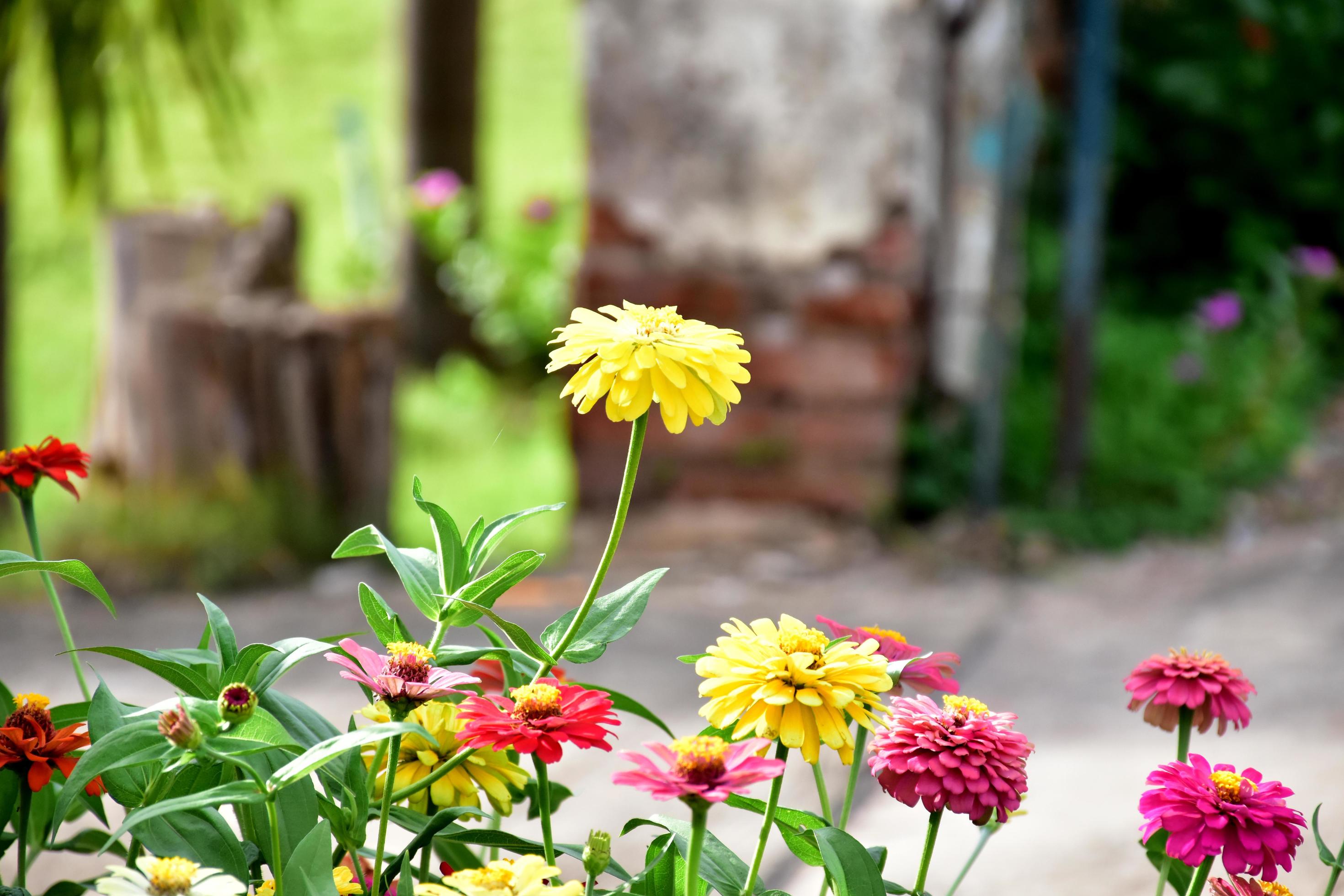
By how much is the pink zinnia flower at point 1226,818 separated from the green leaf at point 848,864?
0.15 m

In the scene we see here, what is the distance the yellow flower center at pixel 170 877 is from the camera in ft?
1.89

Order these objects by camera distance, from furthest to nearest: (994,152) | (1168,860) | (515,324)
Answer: (515,324), (994,152), (1168,860)

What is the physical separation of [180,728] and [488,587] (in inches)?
7.0

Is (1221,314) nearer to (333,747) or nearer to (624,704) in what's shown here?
(624,704)

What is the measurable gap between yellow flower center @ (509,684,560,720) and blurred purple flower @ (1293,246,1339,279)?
3.44 m

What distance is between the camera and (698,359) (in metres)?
0.65

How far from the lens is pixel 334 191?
21.5ft

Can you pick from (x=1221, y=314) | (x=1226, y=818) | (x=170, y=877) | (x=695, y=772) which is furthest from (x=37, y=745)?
(x=1221, y=314)

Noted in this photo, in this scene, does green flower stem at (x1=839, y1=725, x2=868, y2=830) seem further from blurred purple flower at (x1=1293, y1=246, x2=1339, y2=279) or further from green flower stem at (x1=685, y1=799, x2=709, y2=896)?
blurred purple flower at (x1=1293, y1=246, x2=1339, y2=279)

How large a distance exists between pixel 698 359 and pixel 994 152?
2608 millimetres

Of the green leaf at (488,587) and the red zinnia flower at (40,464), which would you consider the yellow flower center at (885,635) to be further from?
the red zinnia flower at (40,464)

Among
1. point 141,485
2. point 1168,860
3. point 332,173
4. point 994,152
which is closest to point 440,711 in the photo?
point 1168,860

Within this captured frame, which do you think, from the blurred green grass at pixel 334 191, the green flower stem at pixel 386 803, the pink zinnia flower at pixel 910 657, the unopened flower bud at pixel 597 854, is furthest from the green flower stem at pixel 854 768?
the blurred green grass at pixel 334 191

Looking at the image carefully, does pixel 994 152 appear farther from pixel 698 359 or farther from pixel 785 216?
pixel 698 359
